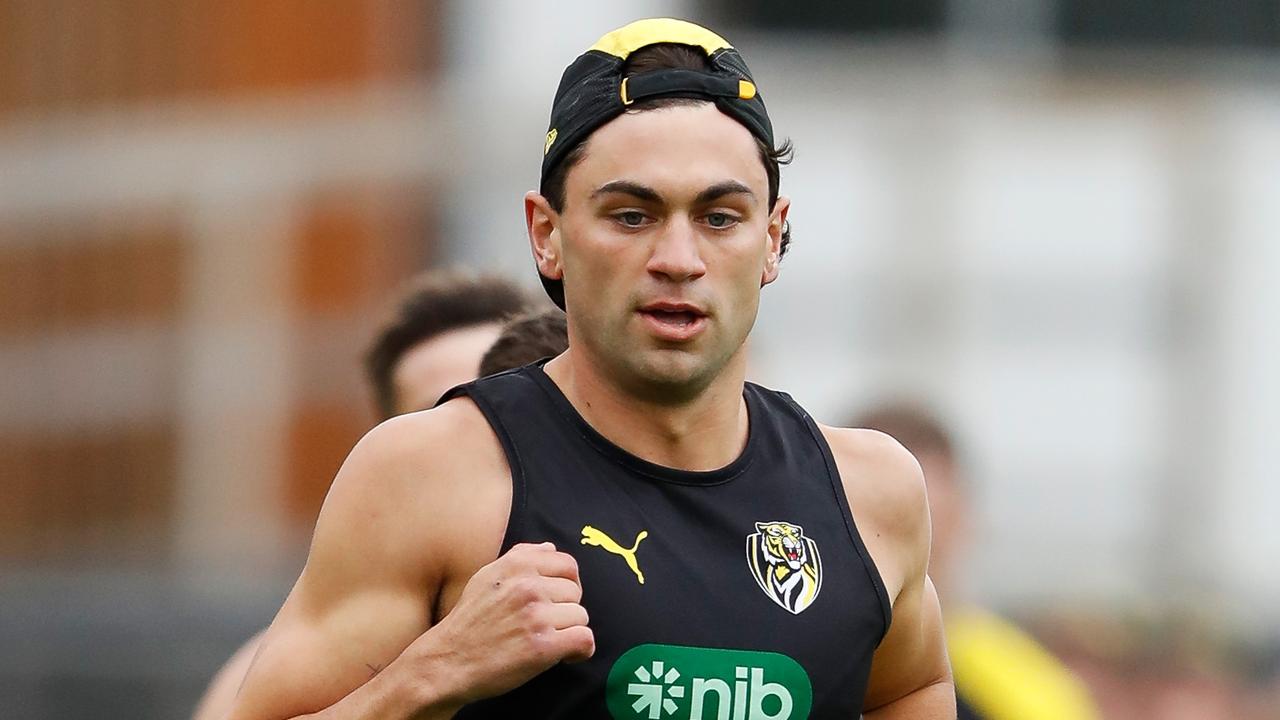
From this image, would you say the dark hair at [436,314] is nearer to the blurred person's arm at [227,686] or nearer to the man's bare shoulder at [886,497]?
the blurred person's arm at [227,686]

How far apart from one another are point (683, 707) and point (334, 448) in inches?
449

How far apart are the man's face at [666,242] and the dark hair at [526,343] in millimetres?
1009

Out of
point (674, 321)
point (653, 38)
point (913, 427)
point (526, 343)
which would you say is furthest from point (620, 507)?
point (913, 427)

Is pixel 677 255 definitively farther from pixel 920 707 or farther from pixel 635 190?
pixel 920 707

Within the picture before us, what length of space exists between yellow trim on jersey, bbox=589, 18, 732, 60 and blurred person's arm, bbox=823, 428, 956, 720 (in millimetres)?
712

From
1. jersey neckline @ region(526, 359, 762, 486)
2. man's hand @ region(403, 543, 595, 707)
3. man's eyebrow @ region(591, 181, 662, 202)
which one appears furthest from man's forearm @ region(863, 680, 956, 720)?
man's eyebrow @ region(591, 181, 662, 202)

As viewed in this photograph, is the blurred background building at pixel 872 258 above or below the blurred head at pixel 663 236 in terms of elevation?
below

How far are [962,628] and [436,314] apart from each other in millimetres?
2119

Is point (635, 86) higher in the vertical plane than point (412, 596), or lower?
higher

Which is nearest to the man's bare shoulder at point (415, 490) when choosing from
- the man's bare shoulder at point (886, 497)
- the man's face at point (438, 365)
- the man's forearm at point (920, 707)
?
the man's bare shoulder at point (886, 497)

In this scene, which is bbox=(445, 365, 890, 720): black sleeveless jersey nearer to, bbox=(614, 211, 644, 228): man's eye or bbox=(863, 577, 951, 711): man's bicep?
bbox=(863, 577, 951, 711): man's bicep

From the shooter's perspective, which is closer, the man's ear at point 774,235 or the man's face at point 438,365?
the man's ear at point 774,235

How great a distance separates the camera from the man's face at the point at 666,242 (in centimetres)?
333

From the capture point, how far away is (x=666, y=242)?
10.9ft
